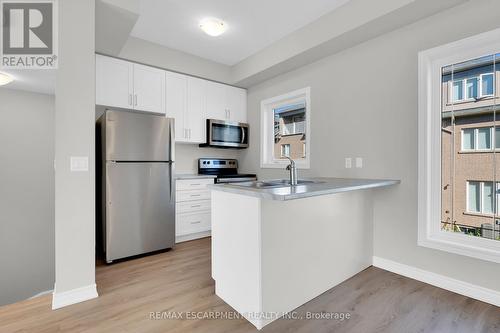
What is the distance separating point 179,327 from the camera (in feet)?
5.13

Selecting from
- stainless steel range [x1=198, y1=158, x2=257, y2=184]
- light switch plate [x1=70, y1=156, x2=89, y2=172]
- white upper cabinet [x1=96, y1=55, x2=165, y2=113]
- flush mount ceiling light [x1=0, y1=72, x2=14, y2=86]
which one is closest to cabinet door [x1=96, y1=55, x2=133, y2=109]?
white upper cabinet [x1=96, y1=55, x2=165, y2=113]

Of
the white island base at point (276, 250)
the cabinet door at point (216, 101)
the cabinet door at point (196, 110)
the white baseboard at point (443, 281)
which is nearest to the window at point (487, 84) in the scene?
the white island base at point (276, 250)

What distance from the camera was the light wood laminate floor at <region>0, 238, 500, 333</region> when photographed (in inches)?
61.5

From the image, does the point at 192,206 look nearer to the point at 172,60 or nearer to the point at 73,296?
the point at 73,296

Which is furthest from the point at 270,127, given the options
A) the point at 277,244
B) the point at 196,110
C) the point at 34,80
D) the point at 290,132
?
the point at 34,80

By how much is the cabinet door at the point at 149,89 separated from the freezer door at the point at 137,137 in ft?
1.54

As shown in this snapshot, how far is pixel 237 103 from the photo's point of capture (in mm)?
4176

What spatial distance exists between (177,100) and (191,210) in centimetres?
163

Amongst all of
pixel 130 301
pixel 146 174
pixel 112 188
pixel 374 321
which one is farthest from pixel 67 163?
pixel 374 321

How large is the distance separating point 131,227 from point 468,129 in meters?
3.50

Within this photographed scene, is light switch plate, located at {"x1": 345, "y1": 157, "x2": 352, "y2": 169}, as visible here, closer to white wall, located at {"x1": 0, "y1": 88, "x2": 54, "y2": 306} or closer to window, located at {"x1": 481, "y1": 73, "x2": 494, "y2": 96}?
window, located at {"x1": 481, "y1": 73, "x2": 494, "y2": 96}

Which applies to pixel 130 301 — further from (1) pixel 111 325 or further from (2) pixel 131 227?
(2) pixel 131 227

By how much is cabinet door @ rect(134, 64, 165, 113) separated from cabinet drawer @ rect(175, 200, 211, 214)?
1.36 meters

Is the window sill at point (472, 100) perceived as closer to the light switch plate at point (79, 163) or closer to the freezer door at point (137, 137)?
the freezer door at point (137, 137)
